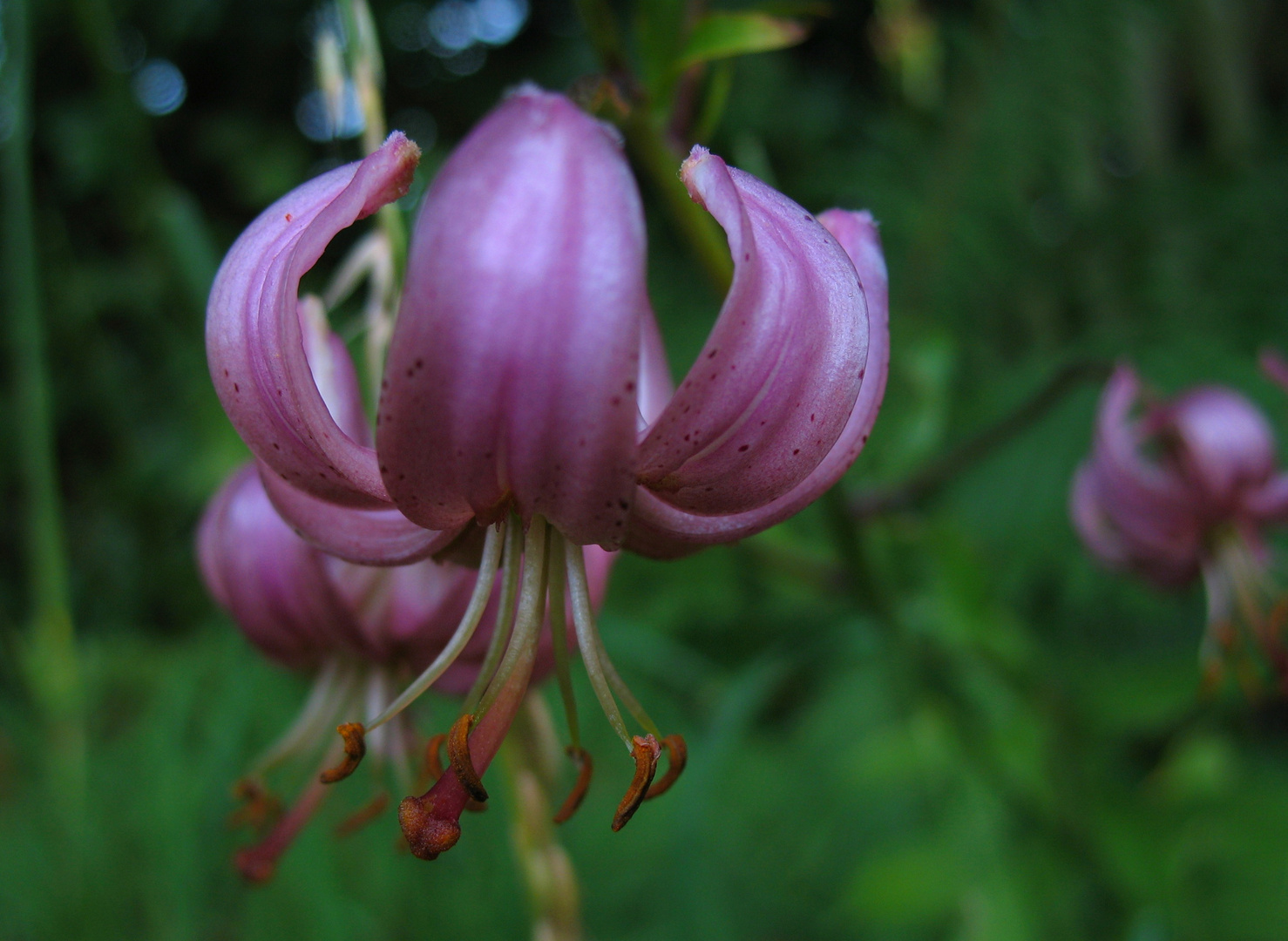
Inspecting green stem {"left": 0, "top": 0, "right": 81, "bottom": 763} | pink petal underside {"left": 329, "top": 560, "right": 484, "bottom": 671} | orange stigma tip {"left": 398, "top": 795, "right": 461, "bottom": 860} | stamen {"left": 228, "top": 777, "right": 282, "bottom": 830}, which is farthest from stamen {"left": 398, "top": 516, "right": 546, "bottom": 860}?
green stem {"left": 0, "top": 0, "right": 81, "bottom": 763}

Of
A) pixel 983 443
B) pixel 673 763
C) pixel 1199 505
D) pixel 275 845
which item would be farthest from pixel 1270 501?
pixel 275 845

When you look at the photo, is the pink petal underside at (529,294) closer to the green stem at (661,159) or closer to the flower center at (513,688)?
the flower center at (513,688)

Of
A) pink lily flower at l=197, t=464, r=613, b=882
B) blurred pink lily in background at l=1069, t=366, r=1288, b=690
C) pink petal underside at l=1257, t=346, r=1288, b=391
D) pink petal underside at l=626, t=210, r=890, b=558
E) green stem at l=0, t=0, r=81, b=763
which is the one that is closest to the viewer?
pink petal underside at l=626, t=210, r=890, b=558

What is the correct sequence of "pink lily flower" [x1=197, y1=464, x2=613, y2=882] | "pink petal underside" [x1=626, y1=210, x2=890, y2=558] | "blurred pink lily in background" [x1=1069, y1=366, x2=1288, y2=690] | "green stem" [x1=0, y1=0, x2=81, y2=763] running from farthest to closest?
"blurred pink lily in background" [x1=1069, y1=366, x2=1288, y2=690], "green stem" [x1=0, y1=0, x2=81, y2=763], "pink lily flower" [x1=197, y1=464, x2=613, y2=882], "pink petal underside" [x1=626, y1=210, x2=890, y2=558]

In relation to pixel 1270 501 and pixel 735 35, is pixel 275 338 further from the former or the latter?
pixel 1270 501

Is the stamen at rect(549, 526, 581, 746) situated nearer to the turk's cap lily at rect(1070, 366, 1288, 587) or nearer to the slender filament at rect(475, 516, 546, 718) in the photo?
the slender filament at rect(475, 516, 546, 718)
